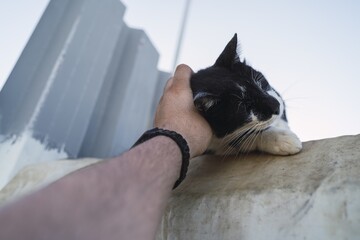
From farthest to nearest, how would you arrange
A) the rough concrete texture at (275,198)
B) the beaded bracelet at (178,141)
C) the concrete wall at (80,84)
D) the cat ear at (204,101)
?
the concrete wall at (80,84) → the cat ear at (204,101) → the beaded bracelet at (178,141) → the rough concrete texture at (275,198)

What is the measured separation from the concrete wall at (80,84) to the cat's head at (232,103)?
53.9 inches

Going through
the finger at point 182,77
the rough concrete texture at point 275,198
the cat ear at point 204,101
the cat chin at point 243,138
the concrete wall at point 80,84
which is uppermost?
the concrete wall at point 80,84

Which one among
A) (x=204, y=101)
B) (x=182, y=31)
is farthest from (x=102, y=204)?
(x=182, y=31)

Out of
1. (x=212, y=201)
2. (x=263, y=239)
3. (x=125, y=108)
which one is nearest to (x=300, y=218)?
(x=263, y=239)

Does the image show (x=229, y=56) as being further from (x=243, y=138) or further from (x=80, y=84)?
(x=80, y=84)

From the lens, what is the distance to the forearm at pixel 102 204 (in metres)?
0.37

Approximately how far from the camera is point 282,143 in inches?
35.7

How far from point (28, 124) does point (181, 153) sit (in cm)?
160

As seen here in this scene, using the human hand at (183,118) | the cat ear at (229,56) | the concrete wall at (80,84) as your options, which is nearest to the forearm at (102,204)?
the human hand at (183,118)

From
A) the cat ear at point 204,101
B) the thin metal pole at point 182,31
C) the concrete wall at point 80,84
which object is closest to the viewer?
the cat ear at point 204,101

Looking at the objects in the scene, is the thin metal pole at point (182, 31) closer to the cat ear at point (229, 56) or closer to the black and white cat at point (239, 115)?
the cat ear at point (229, 56)

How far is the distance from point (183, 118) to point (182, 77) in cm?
27

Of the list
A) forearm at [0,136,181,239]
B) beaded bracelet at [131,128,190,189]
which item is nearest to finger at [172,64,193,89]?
beaded bracelet at [131,128,190,189]

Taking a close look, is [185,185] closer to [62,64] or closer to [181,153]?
[181,153]
